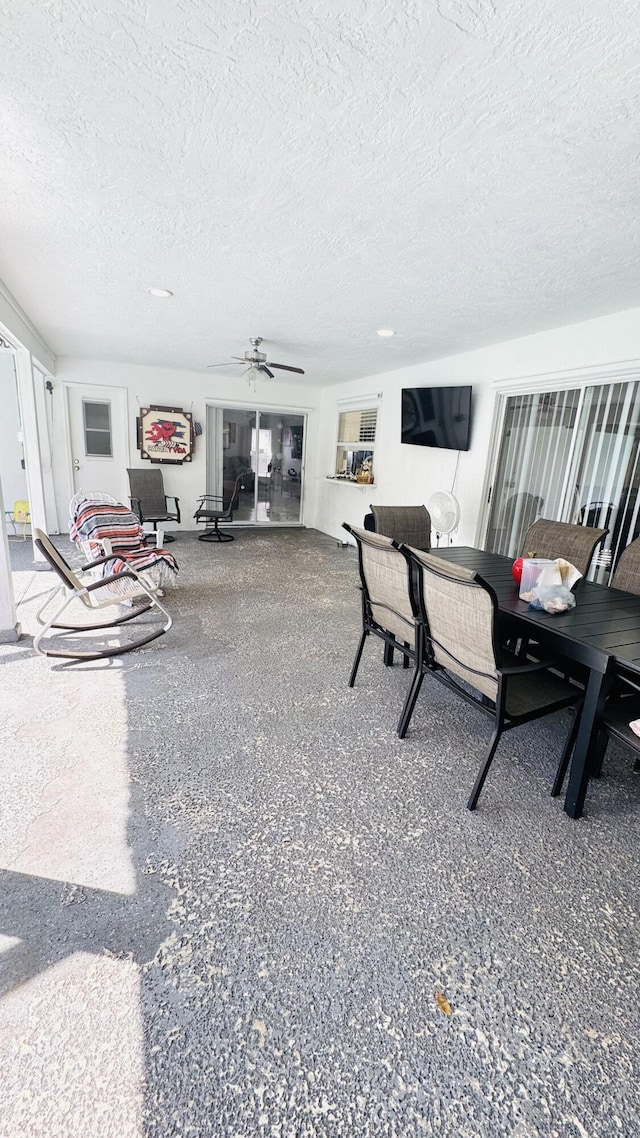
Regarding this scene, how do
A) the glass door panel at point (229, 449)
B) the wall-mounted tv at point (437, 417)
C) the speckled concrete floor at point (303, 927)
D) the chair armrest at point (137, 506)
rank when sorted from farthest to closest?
the glass door panel at point (229, 449) < the chair armrest at point (137, 506) < the wall-mounted tv at point (437, 417) < the speckled concrete floor at point (303, 927)

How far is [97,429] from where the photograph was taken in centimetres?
680

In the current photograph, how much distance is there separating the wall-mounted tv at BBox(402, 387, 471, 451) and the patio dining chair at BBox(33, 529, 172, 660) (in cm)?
323

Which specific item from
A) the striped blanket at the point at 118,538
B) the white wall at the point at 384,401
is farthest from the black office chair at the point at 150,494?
the striped blanket at the point at 118,538

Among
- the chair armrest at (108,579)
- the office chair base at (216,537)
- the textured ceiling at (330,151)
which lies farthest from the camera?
the office chair base at (216,537)

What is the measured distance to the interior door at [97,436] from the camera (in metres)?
6.64

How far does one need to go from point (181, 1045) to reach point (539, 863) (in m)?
1.22

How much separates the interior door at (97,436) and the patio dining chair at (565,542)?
19.3 feet

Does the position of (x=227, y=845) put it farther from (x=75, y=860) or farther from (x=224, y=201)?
(x=224, y=201)

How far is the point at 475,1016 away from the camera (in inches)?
46.9

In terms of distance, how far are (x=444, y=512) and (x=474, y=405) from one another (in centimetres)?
122

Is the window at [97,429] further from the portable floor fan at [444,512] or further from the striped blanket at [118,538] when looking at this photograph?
the portable floor fan at [444,512]

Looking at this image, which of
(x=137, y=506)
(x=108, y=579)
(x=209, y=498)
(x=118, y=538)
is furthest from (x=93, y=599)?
(x=209, y=498)

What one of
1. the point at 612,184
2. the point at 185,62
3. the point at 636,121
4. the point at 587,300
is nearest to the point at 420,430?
the point at 587,300

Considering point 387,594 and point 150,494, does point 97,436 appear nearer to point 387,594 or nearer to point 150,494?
point 150,494
